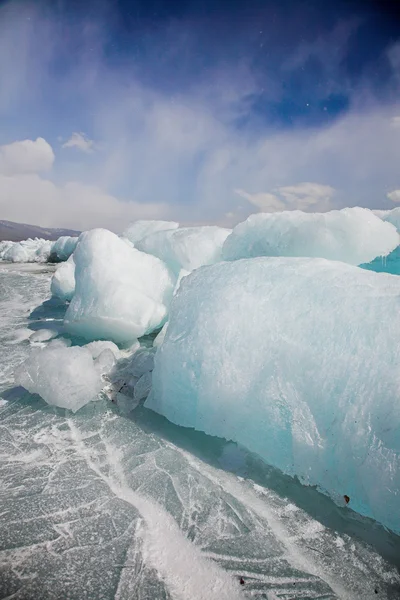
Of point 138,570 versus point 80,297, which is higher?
point 80,297

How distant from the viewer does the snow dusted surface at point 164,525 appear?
1598mm

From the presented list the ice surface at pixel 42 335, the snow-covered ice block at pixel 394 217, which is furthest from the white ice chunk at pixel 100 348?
the snow-covered ice block at pixel 394 217

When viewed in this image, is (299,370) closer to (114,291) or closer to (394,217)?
(114,291)

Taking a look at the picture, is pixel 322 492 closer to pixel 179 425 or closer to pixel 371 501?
pixel 371 501

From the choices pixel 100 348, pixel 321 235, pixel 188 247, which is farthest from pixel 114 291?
pixel 321 235

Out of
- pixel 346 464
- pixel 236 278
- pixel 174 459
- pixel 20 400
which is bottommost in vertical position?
pixel 20 400

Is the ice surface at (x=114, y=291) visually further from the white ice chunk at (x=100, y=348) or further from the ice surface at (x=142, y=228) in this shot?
the ice surface at (x=142, y=228)

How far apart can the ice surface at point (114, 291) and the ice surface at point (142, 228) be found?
1.86 metres

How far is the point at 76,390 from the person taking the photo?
314 cm

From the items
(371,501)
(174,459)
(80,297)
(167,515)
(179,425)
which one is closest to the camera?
(371,501)

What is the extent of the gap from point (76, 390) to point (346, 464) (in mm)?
2390

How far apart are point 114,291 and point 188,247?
144cm

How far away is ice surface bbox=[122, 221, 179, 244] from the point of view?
7355 mm

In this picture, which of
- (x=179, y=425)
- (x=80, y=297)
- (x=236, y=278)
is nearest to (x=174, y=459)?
(x=179, y=425)
